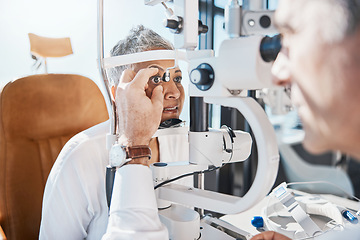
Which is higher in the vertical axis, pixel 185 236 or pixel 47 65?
pixel 47 65

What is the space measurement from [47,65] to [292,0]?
5.44 feet

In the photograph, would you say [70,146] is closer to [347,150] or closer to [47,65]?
[47,65]

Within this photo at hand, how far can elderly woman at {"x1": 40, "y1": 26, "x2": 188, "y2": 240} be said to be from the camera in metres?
1.12

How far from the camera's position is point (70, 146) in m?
1.20

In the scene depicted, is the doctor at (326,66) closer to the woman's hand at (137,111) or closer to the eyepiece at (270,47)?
the eyepiece at (270,47)

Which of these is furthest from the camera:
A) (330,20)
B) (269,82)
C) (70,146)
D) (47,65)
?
(47,65)

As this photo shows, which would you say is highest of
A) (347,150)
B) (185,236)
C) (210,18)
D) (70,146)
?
(210,18)

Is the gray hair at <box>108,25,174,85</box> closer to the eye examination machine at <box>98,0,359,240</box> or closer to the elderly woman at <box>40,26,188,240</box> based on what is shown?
the elderly woman at <box>40,26,188,240</box>

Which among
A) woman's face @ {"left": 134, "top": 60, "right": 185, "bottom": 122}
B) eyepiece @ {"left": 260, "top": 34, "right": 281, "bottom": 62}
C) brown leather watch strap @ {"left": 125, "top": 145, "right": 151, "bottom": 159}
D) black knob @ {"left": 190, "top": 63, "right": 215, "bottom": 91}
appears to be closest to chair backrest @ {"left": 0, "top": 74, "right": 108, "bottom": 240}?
woman's face @ {"left": 134, "top": 60, "right": 185, "bottom": 122}

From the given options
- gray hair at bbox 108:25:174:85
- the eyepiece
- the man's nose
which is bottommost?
the man's nose

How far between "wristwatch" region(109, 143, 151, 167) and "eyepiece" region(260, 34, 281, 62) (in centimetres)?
43

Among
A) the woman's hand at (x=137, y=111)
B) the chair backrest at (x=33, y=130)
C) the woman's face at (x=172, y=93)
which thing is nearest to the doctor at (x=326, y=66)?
the woman's hand at (x=137, y=111)

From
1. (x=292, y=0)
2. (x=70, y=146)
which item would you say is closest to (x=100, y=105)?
(x=70, y=146)

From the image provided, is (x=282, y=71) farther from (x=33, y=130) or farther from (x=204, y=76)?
(x=33, y=130)
